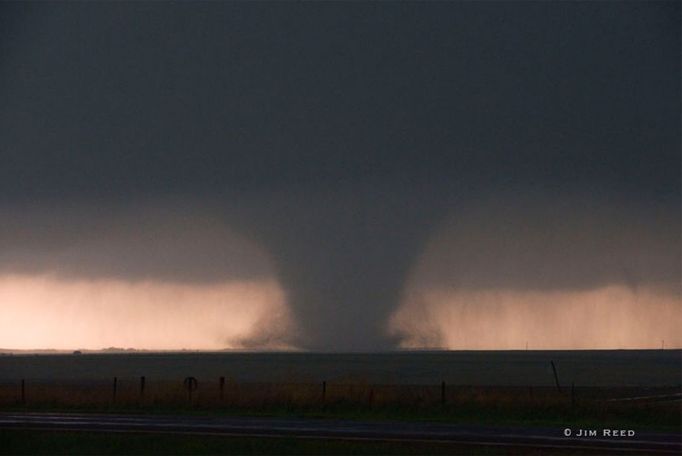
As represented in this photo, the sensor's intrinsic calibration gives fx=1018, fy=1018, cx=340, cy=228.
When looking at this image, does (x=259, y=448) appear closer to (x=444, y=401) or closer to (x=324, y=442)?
(x=324, y=442)

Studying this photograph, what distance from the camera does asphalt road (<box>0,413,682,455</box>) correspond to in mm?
31531

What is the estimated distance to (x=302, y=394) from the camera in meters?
50.9

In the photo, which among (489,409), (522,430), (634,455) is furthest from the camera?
(489,409)

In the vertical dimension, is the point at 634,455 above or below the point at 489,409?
below

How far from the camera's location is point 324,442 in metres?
31.9

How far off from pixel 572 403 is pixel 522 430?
10.7 m

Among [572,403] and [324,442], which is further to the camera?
[572,403]

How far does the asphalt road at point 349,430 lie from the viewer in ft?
103

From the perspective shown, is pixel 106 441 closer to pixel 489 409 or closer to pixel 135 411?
pixel 135 411

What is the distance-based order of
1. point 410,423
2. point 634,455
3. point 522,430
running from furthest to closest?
point 410,423
point 522,430
point 634,455

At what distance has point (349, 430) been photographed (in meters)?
36.2

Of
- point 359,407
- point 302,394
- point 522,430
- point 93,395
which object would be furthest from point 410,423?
point 93,395

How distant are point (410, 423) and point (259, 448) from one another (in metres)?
10.2

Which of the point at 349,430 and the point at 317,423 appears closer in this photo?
the point at 349,430
